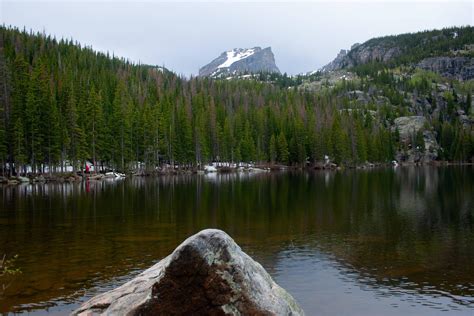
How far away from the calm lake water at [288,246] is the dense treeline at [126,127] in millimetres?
44689

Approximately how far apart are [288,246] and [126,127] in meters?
94.3

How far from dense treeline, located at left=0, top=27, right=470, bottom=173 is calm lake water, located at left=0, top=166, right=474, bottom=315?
147 feet

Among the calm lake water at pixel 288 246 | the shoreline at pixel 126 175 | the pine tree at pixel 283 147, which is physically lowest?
the calm lake water at pixel 288 246

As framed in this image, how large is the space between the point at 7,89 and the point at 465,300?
98.4 m

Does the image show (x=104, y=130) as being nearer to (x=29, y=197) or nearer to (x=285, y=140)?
(x=29, y=197)

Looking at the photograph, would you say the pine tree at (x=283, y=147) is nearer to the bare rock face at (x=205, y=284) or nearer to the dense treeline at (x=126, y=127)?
the dense treeline at (x=126, y=127)

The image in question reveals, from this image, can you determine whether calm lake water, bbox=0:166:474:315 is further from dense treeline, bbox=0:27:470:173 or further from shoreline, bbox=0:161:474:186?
dense treeline, bbox=0:27:470:173

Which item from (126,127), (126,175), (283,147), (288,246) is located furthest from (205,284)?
(283,147)

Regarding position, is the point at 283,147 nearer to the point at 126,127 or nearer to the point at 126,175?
the point at 126,127

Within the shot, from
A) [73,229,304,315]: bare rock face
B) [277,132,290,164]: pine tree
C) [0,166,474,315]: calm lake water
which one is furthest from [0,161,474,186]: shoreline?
[73,229,304,315]: bare rock face

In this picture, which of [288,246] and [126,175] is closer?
[288,246]

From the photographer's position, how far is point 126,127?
373 feet

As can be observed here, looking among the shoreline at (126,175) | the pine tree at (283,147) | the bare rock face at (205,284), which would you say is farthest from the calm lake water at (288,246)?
the pine tree at (283,147)

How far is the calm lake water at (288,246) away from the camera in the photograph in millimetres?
17094
